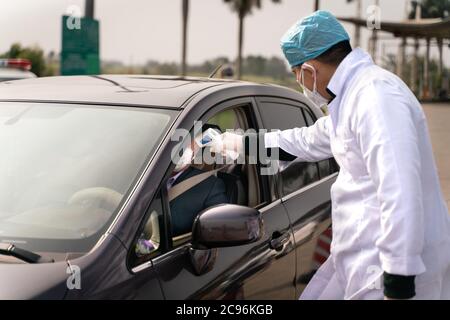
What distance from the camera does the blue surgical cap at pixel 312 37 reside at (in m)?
2.64

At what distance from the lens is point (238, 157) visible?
3.45m

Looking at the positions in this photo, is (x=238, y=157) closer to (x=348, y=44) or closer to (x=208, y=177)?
(x=208, y=177)

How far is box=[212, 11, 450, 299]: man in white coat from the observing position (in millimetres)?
2176

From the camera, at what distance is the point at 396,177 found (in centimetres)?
216

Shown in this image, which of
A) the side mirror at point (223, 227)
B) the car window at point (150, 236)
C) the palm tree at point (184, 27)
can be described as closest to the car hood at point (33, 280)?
the car window at point (150, 236)

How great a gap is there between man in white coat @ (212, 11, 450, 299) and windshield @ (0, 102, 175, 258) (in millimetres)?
676

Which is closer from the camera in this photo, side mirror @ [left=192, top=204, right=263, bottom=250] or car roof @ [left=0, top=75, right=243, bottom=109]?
side mirror @ [left=192, top=204, right=263, bottom=250]

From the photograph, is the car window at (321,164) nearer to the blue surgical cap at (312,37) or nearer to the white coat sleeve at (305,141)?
the white coat sleeve at (305,141)

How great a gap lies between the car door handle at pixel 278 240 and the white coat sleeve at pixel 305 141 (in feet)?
1.29

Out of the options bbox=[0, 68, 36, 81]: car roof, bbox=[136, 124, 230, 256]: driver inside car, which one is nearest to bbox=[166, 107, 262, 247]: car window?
bbox=[136, 124, 230, 256]: driver inside car

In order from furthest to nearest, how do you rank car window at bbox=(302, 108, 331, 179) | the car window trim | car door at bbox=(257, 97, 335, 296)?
car window at bbox=(302, 108, 331, 179) < the car window trim < car door at bbox=(257, 97, 335, 296)

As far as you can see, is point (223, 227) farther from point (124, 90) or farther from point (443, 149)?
point (443, 149)

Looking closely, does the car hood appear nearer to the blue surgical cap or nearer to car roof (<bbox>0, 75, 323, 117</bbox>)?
car roof (<bbox>0, 75, 323, 117</bbox>)

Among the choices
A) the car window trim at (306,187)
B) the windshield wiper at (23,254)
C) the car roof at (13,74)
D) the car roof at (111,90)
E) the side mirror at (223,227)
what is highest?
the car roof at (111,90)
